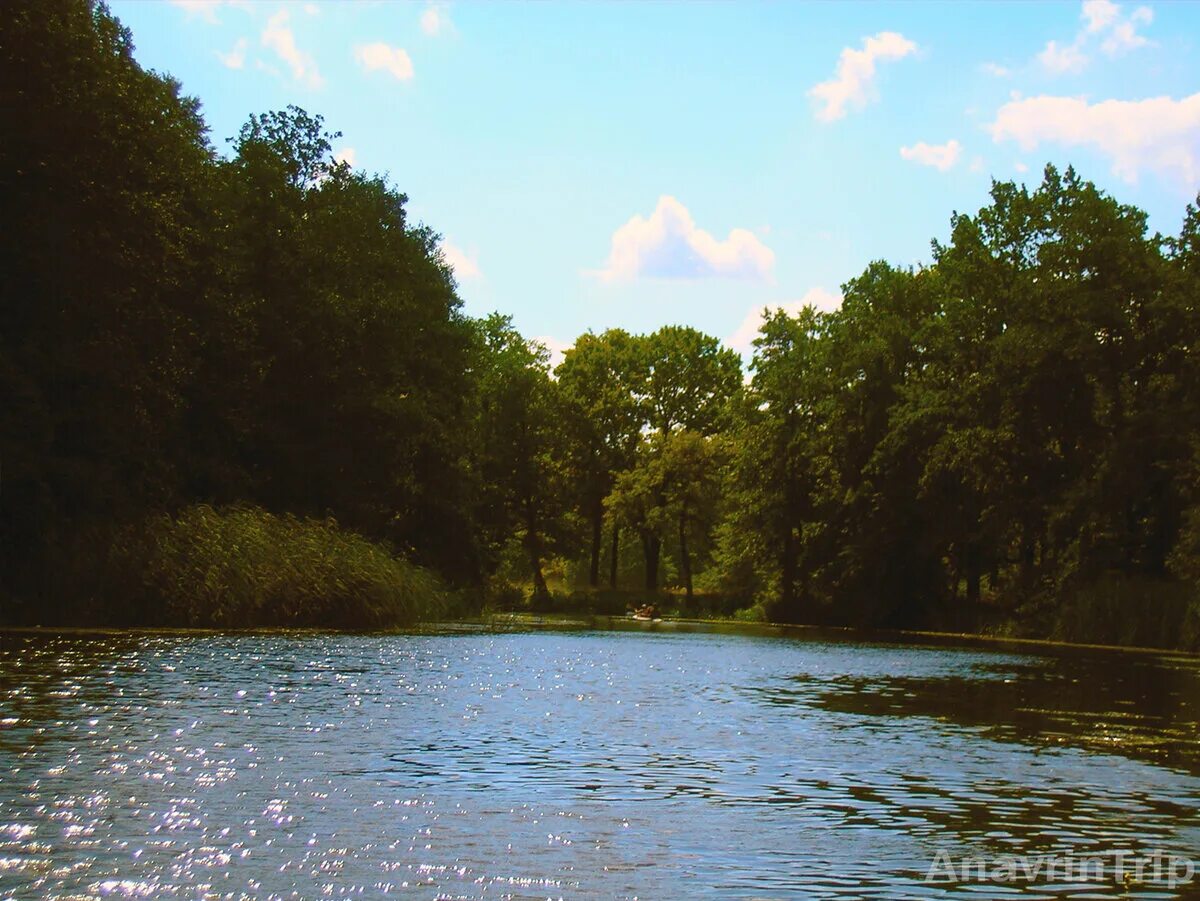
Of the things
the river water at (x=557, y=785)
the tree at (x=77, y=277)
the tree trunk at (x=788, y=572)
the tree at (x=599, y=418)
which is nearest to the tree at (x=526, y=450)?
the tree at (x=599, y=418)

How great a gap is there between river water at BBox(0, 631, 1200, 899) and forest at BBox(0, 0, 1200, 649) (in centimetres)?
1432

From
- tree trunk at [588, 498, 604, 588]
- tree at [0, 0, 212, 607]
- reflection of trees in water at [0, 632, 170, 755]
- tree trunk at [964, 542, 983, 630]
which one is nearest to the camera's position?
reflection of trees in water at [0, 632, 170, 755]

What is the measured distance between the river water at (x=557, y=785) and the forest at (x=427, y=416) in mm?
14320

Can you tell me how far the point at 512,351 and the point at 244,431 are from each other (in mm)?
53937

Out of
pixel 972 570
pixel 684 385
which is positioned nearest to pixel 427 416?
pixel 972 570

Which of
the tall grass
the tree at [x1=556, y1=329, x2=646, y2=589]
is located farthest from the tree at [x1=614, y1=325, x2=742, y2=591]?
the tall grass

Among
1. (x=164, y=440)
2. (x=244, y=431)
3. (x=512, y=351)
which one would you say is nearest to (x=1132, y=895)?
(x=164, y=440)

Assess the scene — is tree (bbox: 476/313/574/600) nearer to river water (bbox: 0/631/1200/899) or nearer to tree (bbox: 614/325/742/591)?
tree (bbox: 614/325/742/591)

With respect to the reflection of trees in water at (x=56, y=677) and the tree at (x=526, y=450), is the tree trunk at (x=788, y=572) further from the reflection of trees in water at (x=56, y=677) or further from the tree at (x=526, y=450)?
the reflection of trees in water at (x=56, y=677)

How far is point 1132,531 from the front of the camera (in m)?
55.4

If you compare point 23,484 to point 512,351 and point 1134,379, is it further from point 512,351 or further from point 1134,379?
point 512,351

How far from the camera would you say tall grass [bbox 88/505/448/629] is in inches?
1336

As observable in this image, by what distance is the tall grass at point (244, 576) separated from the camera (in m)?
33.9

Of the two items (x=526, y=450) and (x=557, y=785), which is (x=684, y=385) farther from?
(x=557, y=785)
